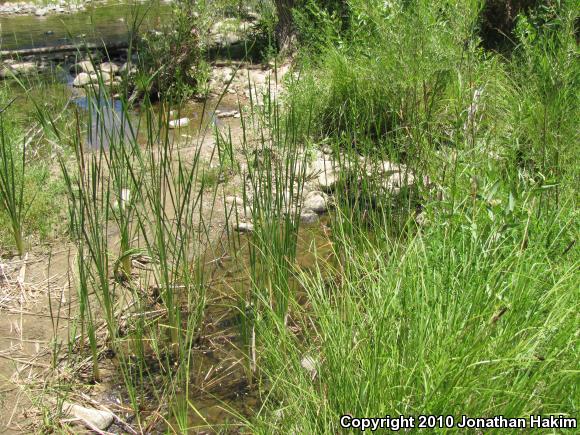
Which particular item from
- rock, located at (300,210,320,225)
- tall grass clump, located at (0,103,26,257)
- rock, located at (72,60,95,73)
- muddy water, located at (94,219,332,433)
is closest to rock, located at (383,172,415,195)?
muddy water, located at (94,219,332,433)

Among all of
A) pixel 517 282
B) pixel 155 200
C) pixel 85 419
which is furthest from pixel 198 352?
pixel 517 282

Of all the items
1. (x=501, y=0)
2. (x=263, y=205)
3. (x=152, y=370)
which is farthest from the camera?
(x=501, y=0)

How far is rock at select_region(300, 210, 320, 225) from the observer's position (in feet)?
13.8

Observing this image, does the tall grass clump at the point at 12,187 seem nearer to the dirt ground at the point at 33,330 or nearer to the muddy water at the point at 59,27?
the dirt ground at the point at 33,330

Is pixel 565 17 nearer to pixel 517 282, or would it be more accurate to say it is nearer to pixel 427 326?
pixel 517 282

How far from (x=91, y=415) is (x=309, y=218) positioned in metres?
2.12

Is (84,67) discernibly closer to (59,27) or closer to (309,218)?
(309,218)

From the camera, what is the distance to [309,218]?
13.9 feet

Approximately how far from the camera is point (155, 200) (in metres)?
2.45

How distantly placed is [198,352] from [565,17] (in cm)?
220

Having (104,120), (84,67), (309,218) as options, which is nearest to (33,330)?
(104,120)

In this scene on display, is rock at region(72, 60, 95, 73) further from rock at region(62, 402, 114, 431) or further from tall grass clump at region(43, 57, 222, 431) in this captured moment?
rock at region(62, 402, 114, 431)

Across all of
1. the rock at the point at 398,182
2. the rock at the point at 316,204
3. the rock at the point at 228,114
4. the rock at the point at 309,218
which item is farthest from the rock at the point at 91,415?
the rock at the point at 228,114

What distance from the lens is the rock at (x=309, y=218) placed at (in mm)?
4199
